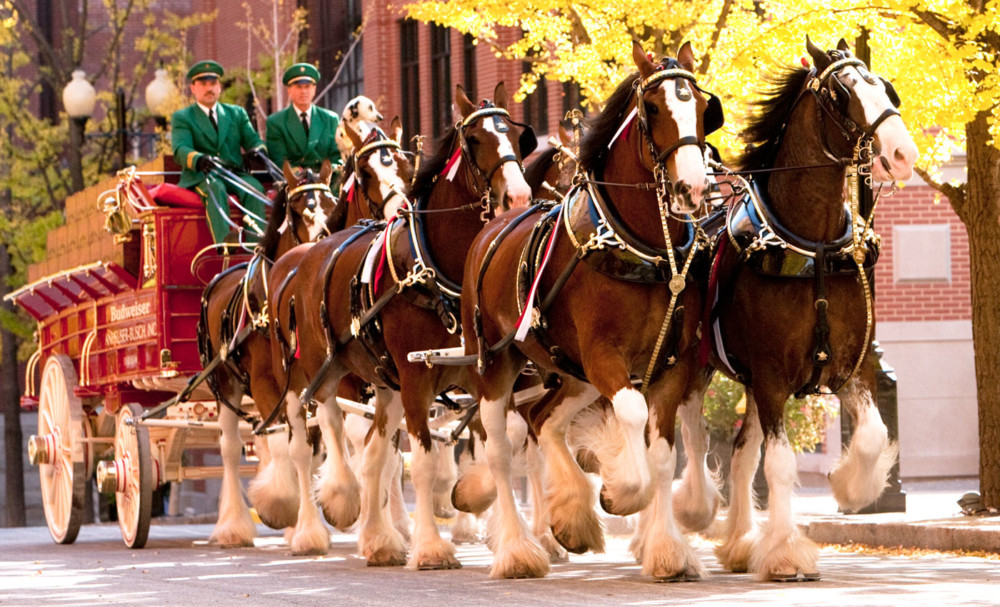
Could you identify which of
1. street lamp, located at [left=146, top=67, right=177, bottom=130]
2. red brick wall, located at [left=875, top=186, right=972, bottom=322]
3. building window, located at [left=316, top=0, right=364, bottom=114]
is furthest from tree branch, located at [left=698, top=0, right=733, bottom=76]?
building window, located at [left=316, top=0, right=364, bottom=114]

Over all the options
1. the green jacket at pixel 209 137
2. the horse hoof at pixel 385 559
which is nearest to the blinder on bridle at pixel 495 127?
the horse hoof at pixel 385 559

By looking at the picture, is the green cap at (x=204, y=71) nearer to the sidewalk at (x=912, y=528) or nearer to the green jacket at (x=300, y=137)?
the green jacket at (x=300, y=137)

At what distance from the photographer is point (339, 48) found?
112 ft

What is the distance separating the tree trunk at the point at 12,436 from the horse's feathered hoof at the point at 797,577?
1936 centimetres

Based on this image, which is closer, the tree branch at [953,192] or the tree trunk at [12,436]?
the tree branch at [953,192]

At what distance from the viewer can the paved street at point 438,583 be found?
876cm

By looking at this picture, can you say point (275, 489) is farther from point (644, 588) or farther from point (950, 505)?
point (950, 505)

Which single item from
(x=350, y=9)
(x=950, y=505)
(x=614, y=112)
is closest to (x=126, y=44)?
(x=350, y=9)

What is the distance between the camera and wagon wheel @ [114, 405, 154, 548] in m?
14.2

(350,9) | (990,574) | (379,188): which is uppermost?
(350,9)

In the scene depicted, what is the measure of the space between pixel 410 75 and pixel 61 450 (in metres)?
17.0

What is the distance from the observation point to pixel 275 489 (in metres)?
13.1

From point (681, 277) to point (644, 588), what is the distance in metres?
1.64

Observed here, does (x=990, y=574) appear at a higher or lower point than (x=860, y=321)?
lower
